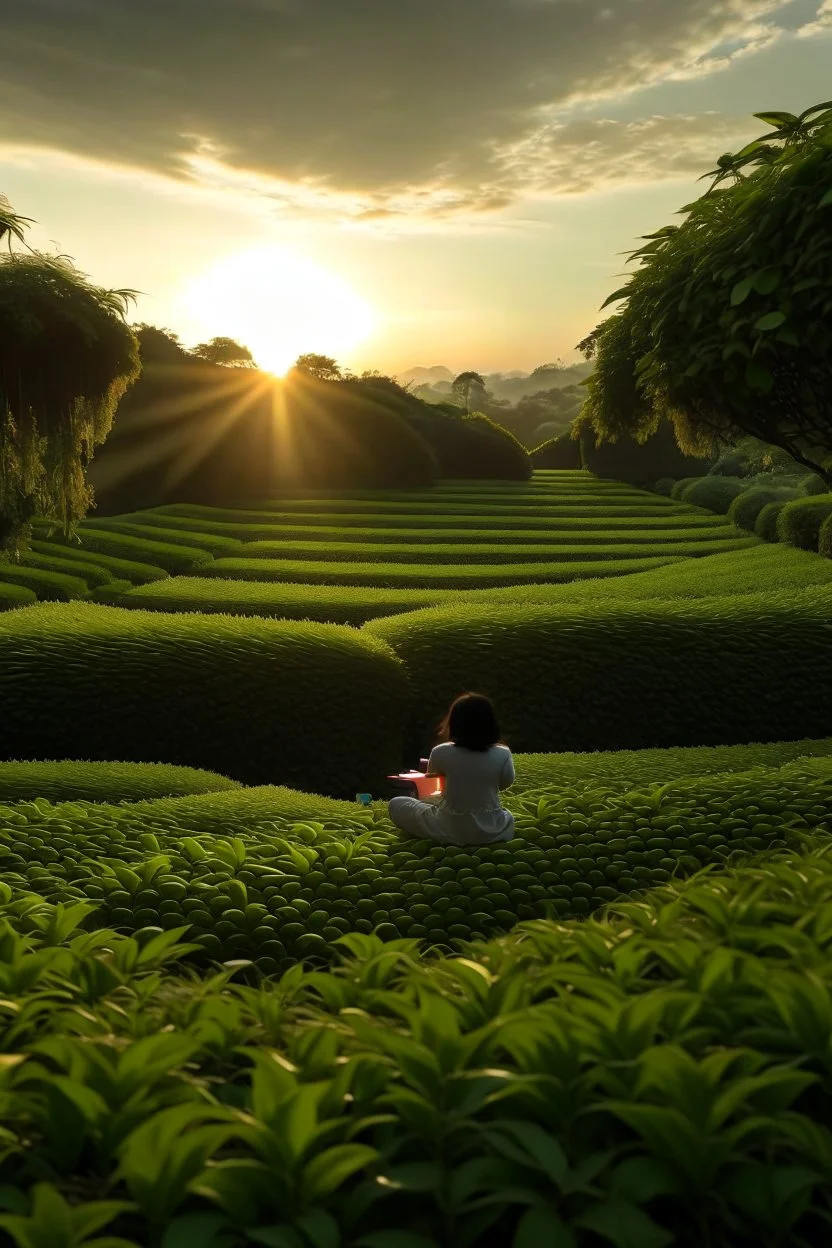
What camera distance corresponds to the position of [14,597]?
16.2 m

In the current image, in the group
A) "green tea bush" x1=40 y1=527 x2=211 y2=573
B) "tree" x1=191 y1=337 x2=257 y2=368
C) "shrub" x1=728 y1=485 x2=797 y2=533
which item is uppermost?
"tree" x1=191 y1=337 x2=257 y2=368

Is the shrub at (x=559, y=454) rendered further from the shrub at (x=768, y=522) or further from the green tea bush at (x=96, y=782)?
the green tea bush at (x=96, y=782)

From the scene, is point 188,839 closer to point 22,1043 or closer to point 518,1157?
point 22,1043

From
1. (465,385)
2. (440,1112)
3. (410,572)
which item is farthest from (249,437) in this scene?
(465,385)

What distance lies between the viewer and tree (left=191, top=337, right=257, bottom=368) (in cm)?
4978

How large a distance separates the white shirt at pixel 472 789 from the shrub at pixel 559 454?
155 feet

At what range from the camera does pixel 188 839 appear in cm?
625

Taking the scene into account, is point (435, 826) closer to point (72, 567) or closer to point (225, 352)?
point (72, 567)

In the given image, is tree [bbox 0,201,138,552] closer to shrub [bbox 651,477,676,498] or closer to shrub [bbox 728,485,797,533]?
shrub [bbox 728,485,797,533]

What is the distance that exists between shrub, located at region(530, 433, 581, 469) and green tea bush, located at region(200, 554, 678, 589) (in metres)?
31.6

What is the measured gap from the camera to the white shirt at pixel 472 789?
240 inches

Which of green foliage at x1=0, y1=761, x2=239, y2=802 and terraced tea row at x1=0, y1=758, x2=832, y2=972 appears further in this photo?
green foliage at x1=0, y1=761, x2=239, y2=802

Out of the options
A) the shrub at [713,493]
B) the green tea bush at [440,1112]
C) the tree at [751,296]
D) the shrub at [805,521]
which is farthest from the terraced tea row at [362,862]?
the shrub at [713,493]

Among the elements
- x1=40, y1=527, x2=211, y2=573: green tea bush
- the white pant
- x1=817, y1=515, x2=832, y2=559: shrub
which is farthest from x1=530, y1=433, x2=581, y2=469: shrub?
the white pant
